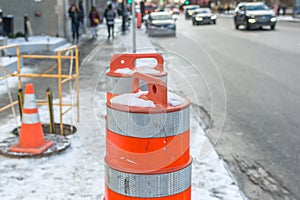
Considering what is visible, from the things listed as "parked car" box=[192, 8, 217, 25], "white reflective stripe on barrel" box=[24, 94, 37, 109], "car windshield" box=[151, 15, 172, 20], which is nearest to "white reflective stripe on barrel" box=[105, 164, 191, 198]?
"white reflective stripe on barrel" box=[24, 94, 37, 109]

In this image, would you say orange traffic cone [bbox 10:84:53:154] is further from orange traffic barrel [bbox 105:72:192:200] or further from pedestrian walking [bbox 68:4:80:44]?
pedestrian walking [bbox 68:4:80:44]

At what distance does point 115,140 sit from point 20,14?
17987 mm

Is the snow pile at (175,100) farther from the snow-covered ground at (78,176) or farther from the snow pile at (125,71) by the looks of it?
the snow-covered ground at (78,176)

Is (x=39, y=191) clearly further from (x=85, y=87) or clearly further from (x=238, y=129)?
(x=85, y=87)

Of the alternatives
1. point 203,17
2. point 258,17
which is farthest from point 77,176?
point 203,17

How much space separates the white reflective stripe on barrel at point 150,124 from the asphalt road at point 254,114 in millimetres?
857

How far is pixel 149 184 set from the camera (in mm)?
2887

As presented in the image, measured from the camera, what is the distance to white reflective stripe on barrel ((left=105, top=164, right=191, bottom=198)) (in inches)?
114

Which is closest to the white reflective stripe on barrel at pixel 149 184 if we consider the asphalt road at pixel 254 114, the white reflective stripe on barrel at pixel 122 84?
the white reflective stripe on barrel at pixel 122 84

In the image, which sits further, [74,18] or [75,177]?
[74,18]

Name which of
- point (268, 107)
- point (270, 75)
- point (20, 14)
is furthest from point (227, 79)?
point (20, 14)

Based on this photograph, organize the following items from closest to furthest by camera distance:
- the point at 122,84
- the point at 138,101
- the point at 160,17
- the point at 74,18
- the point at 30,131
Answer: the point at 138,101 < the point at 122,84 < the point at 30,131 < the point at 74,18 < the point at 160,17

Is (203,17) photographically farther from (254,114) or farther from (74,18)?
(254,114)

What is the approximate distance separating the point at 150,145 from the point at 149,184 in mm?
248
